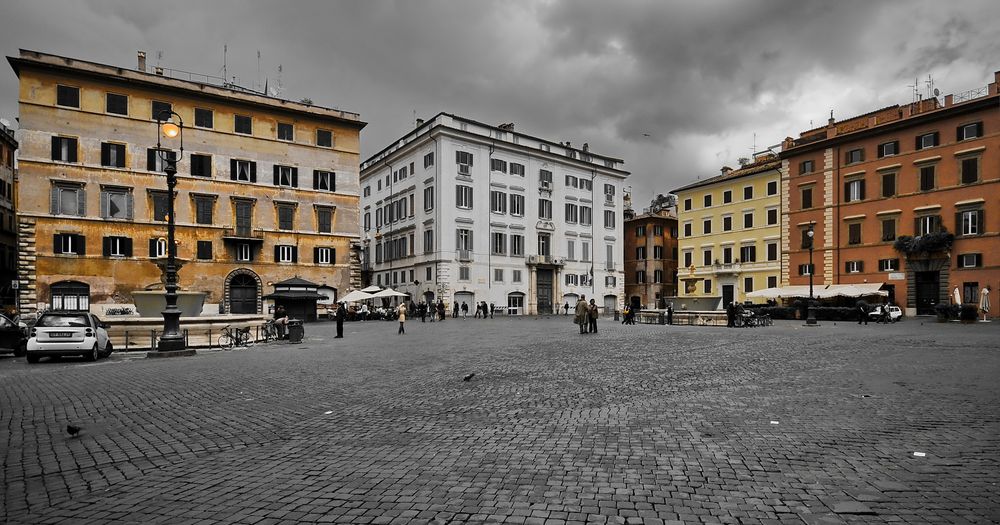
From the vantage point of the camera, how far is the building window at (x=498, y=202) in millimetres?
52500

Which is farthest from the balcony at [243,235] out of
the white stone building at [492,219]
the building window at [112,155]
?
the white stone building at [492,219]

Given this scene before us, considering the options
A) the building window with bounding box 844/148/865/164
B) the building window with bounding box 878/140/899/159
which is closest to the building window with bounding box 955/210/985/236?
the building window with bounding box 878/140/899/159

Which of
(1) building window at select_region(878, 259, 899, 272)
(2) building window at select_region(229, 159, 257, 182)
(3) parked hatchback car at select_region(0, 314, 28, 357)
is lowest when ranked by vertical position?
(3) parked hatchback car at select_region(0, 314, 28, 357)

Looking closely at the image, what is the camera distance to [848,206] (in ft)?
147

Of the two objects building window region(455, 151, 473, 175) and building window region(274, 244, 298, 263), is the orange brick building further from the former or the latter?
building window region(274, 244, 298, 263)

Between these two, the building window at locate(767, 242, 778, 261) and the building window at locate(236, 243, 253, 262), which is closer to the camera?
the building window at locate(236, 243, 253, 262)

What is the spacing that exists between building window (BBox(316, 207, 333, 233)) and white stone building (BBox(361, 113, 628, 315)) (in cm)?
967

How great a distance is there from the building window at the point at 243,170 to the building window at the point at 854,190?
157ft

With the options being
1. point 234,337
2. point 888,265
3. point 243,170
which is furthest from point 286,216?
point 888,265

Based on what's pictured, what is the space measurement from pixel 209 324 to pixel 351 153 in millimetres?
27398

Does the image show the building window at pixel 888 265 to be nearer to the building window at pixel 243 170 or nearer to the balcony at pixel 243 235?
the balcony at pixel 243 235

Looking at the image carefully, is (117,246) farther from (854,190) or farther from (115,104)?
(854,190)

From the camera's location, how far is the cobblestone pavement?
4.07 m

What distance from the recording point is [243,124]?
1580 inches
